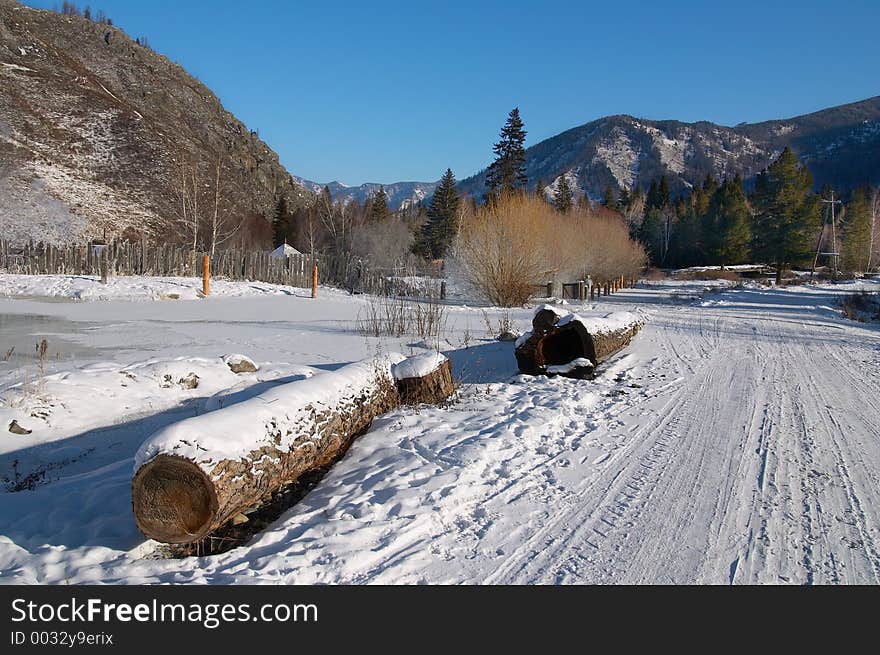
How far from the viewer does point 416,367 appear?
6.37 meters

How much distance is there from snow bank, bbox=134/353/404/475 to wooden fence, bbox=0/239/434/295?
47.0 ft

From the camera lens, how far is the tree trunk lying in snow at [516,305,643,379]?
816 centimetres

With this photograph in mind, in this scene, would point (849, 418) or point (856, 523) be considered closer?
point (856, 523)

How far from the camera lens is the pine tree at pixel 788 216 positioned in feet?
158

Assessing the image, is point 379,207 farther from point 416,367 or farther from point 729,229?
point 416,367

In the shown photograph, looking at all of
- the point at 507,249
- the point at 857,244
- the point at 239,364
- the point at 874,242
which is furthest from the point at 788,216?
the point at 239,364

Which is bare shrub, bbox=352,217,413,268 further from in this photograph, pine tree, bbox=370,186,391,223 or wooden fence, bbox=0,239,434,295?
wooden fence, bbox=0,239,434,295

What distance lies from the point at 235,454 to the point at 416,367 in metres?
3.09

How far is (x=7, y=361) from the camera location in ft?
25.8
